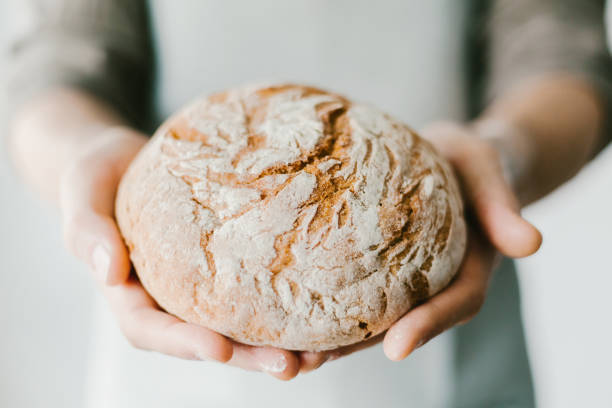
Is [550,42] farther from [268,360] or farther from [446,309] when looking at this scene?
[268,360]

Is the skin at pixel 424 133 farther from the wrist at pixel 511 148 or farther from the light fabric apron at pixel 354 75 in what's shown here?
the light fabric apron at pixel 354 75

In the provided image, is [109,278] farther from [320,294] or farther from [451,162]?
[451,162]

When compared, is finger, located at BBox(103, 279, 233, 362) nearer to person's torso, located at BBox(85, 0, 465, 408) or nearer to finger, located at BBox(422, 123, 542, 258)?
person's torso, located at BBox(85, 0, 465, 408)

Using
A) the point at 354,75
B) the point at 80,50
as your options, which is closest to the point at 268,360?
the point at 354,75

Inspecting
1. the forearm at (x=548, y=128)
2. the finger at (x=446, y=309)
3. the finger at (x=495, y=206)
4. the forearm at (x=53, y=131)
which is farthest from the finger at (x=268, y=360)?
the forearm at (x=548, y=128)

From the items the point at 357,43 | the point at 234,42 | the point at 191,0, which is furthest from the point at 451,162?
the point at 191,0

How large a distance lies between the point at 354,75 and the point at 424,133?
1.09 ft

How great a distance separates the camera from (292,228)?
2.61ft

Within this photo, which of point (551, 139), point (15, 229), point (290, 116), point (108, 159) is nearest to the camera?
point (290, 116)

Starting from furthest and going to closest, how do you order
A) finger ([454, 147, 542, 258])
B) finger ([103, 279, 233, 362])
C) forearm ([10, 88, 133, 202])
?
forearm ([10, 88, 133, 202]), finger ([454, 147, 542, 258]), finger ([103, 279, 233, 362])

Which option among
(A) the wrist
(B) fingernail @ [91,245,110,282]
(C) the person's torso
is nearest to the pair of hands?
(B) fingernail @ [91,245,110,282]

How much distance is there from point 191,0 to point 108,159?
0.63 m

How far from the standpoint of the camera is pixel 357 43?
4.83ft

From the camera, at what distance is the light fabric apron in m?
1.36
